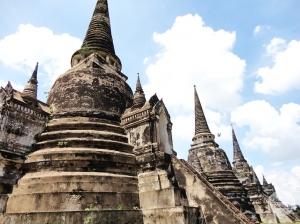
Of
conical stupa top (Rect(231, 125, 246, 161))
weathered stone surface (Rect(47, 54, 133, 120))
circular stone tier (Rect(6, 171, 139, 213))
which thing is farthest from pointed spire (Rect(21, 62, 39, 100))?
conical stupa top (Rect(231, 125, 246, 161))

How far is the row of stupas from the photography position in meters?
7.89

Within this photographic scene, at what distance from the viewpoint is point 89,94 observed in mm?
12516

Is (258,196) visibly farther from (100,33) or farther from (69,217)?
(69,217)

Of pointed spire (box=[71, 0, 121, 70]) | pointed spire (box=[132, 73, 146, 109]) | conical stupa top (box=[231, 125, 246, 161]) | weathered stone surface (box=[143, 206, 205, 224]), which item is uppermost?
pointed spire (box=[71, 0, 121, 70])

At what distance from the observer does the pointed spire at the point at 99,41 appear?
52.6 feet

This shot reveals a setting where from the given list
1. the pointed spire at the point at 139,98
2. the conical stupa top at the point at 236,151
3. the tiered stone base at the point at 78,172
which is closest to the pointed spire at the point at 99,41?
the pointed spire at the point at 139,98

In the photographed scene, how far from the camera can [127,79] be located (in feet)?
53.0

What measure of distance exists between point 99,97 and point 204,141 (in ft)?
46.1

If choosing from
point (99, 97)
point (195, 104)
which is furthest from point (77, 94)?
point (195, 104)

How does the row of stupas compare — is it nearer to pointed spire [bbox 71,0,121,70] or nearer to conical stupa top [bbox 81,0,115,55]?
pointed spire [bbox 71,0,121,70]

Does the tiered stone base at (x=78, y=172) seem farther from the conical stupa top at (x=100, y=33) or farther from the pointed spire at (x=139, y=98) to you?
the conical stupa top at (x=100, y=33)

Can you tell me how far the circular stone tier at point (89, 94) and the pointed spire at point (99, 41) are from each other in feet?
9.30

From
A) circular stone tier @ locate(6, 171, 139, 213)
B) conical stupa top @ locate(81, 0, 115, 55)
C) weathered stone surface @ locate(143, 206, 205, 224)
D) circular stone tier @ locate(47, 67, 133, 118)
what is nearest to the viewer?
weathered stone surface @ locate(143, 206, 205, 224)

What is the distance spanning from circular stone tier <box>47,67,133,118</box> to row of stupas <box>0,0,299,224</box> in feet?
0.17
